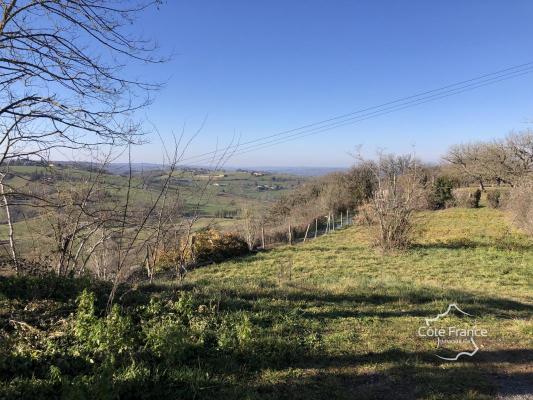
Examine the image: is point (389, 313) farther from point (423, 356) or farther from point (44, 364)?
point (44, 364)

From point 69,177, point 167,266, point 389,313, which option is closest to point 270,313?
point 389,313

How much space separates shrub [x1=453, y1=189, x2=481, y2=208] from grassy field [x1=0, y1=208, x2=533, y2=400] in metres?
22.8

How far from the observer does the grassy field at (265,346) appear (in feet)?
9.31

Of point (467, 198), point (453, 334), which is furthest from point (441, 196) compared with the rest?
point (453, 334)

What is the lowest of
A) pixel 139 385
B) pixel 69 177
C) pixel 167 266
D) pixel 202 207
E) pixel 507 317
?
pixel 167 266

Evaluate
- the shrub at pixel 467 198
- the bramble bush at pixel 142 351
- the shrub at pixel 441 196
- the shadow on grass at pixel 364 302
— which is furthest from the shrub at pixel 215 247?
the shrub at pixel 467 198

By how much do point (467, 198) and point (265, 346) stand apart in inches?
1088

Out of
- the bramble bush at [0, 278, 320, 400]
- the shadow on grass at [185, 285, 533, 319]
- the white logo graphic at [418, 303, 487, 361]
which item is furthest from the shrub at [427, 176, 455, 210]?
the bramble bush at [0, 278, 320, 400]

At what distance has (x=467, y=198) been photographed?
26.9 meters

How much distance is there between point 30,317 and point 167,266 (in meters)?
12.4

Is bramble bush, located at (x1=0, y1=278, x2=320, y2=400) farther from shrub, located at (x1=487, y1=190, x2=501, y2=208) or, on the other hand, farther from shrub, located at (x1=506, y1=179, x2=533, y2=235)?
shrub, located at (x1=487, y1=190, x2=501, y2=208)

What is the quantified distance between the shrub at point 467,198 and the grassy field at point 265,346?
74.7 ft

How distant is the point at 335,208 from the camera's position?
30.5 m

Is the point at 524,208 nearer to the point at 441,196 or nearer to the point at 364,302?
the point at 441,196
